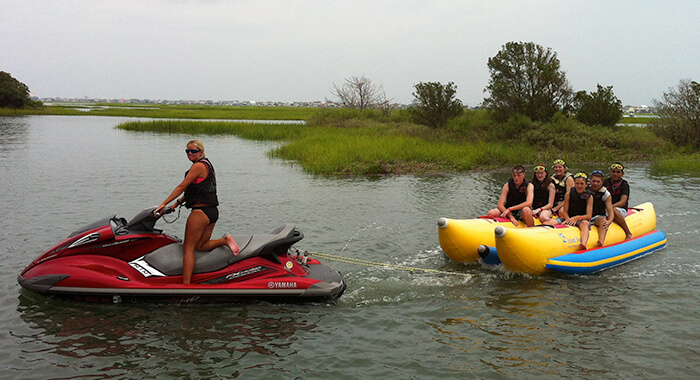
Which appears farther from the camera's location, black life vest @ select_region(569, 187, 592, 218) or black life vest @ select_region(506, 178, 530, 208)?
black life vest @ select_region(506, 178, 530, 208)

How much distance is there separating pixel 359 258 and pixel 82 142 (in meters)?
29.1

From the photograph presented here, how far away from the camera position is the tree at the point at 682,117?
27156 mm

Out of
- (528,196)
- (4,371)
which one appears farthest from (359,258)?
(4,371)

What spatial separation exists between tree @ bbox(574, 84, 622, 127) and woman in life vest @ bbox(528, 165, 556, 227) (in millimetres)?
23328

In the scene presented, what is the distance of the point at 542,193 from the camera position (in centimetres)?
1067

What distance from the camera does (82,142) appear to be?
110ft

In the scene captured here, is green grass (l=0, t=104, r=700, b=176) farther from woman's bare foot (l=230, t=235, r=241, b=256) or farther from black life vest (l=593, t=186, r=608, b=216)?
woman's bare foot (l=230, t=235, r=241, b=256)

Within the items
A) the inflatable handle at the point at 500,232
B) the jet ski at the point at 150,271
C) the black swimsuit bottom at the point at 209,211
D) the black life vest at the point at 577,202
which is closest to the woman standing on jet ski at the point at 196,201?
the black swimsuit bottom at the point at 209,211

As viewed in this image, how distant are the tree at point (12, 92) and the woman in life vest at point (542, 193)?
71.6 meters

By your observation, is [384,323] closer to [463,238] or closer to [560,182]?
[463,238]

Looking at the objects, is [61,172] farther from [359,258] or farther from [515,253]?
[515,253]

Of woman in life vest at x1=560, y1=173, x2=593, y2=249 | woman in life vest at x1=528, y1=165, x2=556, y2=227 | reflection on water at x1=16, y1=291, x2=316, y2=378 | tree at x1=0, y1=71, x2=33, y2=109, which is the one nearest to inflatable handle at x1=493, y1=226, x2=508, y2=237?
woman in life vest at x1=560, y1=173, x2=593, y2=249

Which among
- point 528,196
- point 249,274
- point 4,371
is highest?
point 528,196

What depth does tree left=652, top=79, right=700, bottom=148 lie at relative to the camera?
27.2 metres
